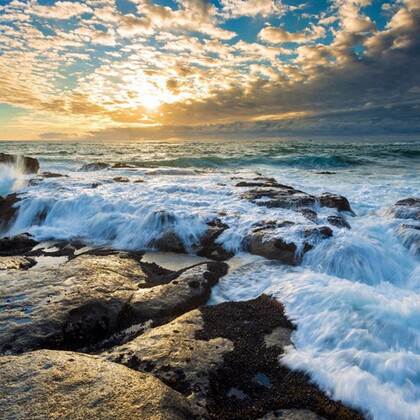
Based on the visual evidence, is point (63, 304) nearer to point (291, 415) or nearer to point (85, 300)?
point (85, 300)

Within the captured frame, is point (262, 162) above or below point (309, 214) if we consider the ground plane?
above

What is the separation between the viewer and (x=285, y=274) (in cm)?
675

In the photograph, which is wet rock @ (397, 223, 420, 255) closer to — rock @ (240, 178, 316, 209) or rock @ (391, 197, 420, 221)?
rock @ (391, 197, 420, 221)

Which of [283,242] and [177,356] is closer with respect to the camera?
[177,356]

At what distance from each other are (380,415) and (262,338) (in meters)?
1.54

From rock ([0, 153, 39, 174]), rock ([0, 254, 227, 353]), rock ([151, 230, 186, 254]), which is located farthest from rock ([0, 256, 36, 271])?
rock ([0, 153, 39, 174])

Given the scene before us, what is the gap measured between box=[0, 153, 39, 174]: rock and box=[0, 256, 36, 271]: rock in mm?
15409

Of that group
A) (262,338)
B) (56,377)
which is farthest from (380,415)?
(56,377)

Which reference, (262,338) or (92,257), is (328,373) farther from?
(92,257)

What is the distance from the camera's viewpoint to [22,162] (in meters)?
21.4

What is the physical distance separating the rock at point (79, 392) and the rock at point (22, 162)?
66.2 feet

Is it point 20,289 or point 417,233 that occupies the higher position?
point 417,233

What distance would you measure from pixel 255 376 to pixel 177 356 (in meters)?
0.89

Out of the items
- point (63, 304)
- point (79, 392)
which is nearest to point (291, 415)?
point (79, 392)
